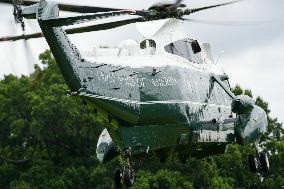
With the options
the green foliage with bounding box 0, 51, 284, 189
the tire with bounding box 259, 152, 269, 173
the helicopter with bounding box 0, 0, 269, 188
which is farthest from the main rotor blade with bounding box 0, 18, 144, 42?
the green foliage with bounding box 0, 51, 284, 189

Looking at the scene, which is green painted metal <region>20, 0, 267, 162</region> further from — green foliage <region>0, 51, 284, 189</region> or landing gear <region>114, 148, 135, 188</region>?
green foliage <region>0, 51, 284, 189</region>

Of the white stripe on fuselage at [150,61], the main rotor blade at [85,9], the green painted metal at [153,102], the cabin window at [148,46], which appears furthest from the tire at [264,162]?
the main rotor blade at [85,9]

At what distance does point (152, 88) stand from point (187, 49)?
444 cm

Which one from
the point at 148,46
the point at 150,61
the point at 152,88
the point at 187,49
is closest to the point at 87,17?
the point at 152,88

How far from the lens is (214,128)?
30359mm

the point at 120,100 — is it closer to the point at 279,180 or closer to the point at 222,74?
the point at 222,74

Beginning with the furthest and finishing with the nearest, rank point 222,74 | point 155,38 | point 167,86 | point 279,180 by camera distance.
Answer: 1. point 279,180
2. point 222,74
3. point 155,38
4. point 167,86

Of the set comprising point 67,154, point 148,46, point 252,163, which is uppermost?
point 148,46

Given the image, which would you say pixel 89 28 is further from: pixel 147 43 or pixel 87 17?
pixel 147 43

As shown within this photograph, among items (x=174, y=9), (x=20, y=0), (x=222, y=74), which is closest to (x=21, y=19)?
(x=20, y=0)

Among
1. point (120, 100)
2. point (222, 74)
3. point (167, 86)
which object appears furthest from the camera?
point (222, 74)

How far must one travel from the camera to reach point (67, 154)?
70.4m

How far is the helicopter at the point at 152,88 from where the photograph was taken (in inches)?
941

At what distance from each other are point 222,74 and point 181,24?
11.3ft
